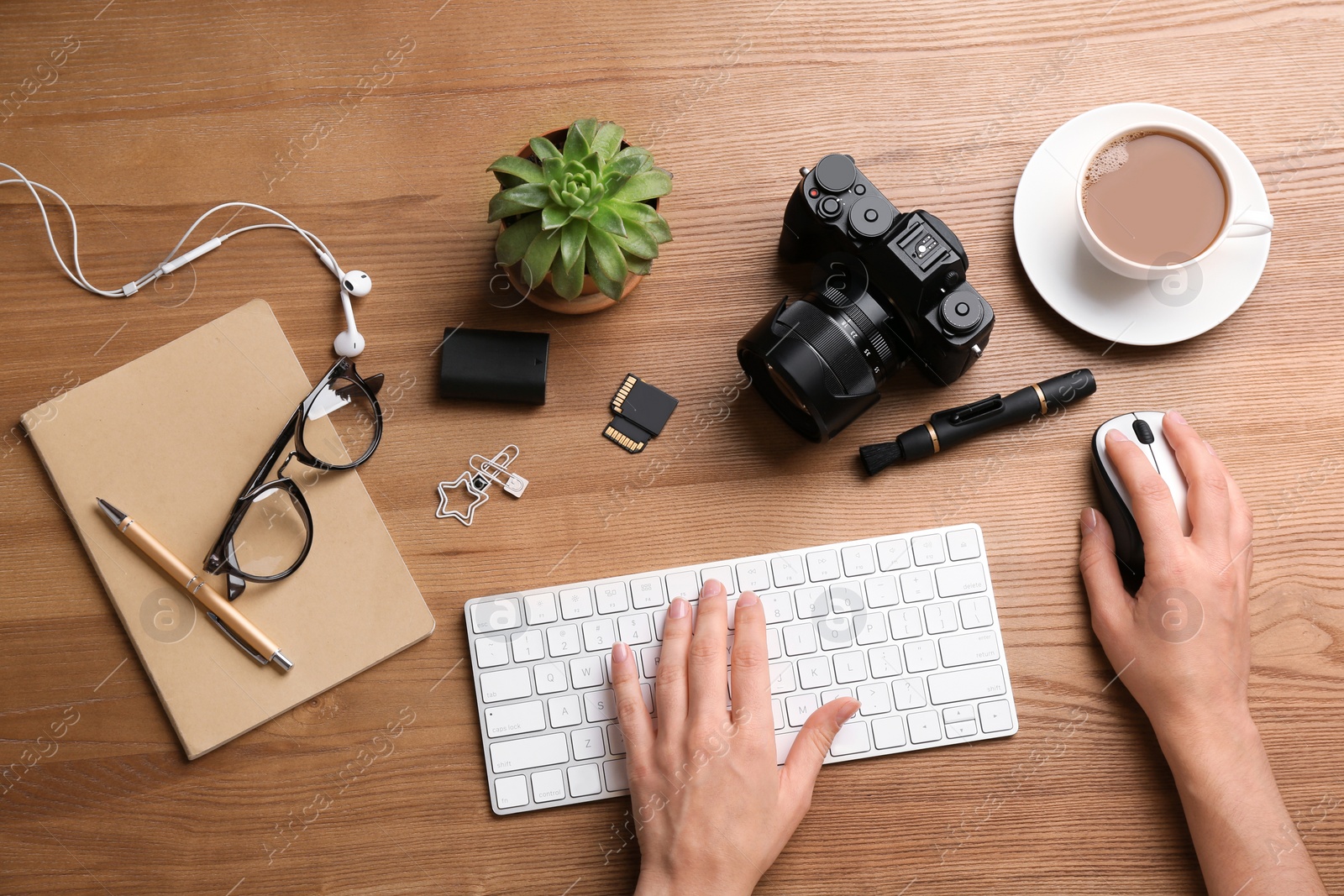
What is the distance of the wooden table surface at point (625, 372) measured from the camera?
3.07ft

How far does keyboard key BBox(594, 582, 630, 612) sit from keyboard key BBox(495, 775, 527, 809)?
202 mm

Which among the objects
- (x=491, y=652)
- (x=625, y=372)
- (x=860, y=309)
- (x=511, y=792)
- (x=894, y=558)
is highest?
(x=860, y=309)

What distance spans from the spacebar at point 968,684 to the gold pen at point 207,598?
720 mm

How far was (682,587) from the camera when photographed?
0.96m

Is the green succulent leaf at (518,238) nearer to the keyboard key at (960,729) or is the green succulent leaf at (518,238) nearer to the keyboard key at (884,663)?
the keyboard key at (884,663)

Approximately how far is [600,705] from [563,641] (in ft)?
0.27

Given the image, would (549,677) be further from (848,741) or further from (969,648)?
(969,648)

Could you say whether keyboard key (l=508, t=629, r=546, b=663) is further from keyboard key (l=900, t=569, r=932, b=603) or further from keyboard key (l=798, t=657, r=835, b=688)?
keyboard key (l=900, t=569, r=932, b=603)

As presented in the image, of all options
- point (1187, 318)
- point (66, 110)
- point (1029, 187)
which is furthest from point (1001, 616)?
point (66, 110)

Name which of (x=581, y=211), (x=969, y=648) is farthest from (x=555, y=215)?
(x=969, y=648)

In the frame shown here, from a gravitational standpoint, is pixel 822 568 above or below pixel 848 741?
above

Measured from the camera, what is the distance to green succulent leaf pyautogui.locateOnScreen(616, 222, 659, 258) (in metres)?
0.84

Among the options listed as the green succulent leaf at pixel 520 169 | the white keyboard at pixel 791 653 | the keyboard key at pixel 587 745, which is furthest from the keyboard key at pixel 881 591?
the green succulent leaf at pixel 520 169

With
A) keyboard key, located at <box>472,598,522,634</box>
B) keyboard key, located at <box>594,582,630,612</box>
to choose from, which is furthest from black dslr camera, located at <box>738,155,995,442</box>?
keyboard key, located at <box>472,598,522,634</box>
